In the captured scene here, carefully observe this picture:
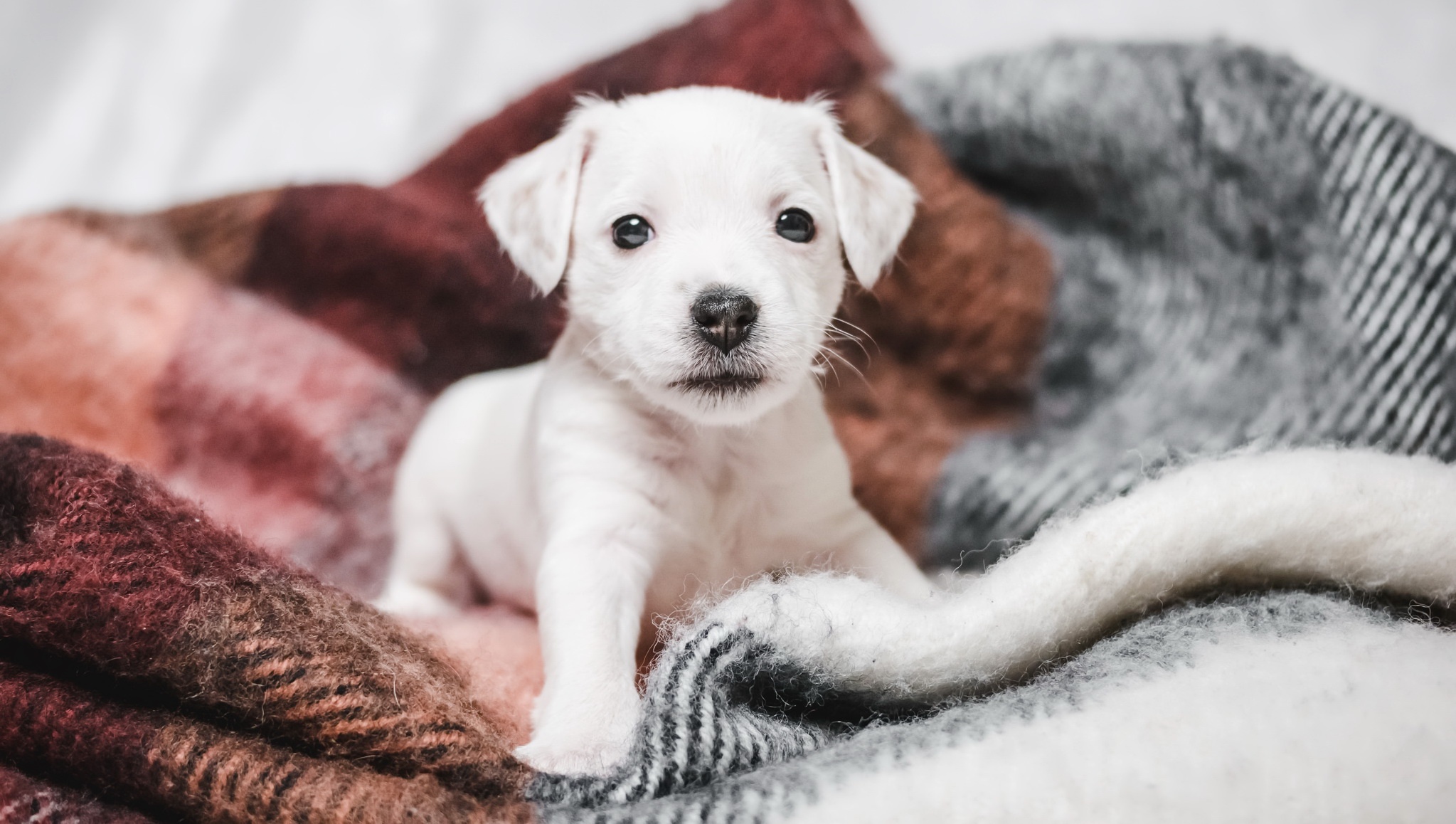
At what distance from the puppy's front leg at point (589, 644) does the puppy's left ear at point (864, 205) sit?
1.71 feet

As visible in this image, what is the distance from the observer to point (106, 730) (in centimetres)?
98

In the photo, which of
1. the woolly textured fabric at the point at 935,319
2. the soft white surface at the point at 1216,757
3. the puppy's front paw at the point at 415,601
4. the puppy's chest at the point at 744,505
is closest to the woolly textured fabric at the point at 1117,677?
the soft white surface at the point at 1216,757

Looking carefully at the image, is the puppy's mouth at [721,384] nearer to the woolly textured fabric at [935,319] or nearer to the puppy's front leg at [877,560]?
the puppy's front leg at [877,560]

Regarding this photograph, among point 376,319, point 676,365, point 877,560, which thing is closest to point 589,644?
point 676,365

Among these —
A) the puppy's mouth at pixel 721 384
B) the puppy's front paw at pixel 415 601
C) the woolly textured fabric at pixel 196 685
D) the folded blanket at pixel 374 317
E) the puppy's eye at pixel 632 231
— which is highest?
the puppy's eye at pixel 632 231

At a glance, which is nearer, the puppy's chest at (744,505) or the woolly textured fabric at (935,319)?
the puppy's chest at (744,505)

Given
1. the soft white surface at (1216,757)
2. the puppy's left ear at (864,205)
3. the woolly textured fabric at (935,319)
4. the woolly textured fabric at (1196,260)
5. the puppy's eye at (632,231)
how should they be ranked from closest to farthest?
1. the soft white surface at (1216,757)
2. the puppy's eye at (632,231)
3. the puppy's left ear at (864,205)
4. the woolly textured fabric at (1196,260)
5. the woolly textured fabric at (935,319)

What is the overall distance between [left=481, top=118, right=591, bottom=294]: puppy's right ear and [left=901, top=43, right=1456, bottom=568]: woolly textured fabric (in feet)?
3.19

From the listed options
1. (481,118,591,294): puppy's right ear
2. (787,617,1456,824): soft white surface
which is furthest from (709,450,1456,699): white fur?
(481,118,591,294): puppy's right ear

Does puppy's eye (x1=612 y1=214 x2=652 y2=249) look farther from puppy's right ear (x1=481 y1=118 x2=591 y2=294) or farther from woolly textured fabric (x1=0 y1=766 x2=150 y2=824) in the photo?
woolly textured fabric (x1=0 y1=766 x2=150 y2=824)

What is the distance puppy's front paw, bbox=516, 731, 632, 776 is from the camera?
1.12m

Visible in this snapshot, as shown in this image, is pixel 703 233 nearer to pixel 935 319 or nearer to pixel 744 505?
pixel 744 505

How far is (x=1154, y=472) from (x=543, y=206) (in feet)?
3.20

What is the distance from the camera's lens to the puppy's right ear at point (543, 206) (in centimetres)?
152
